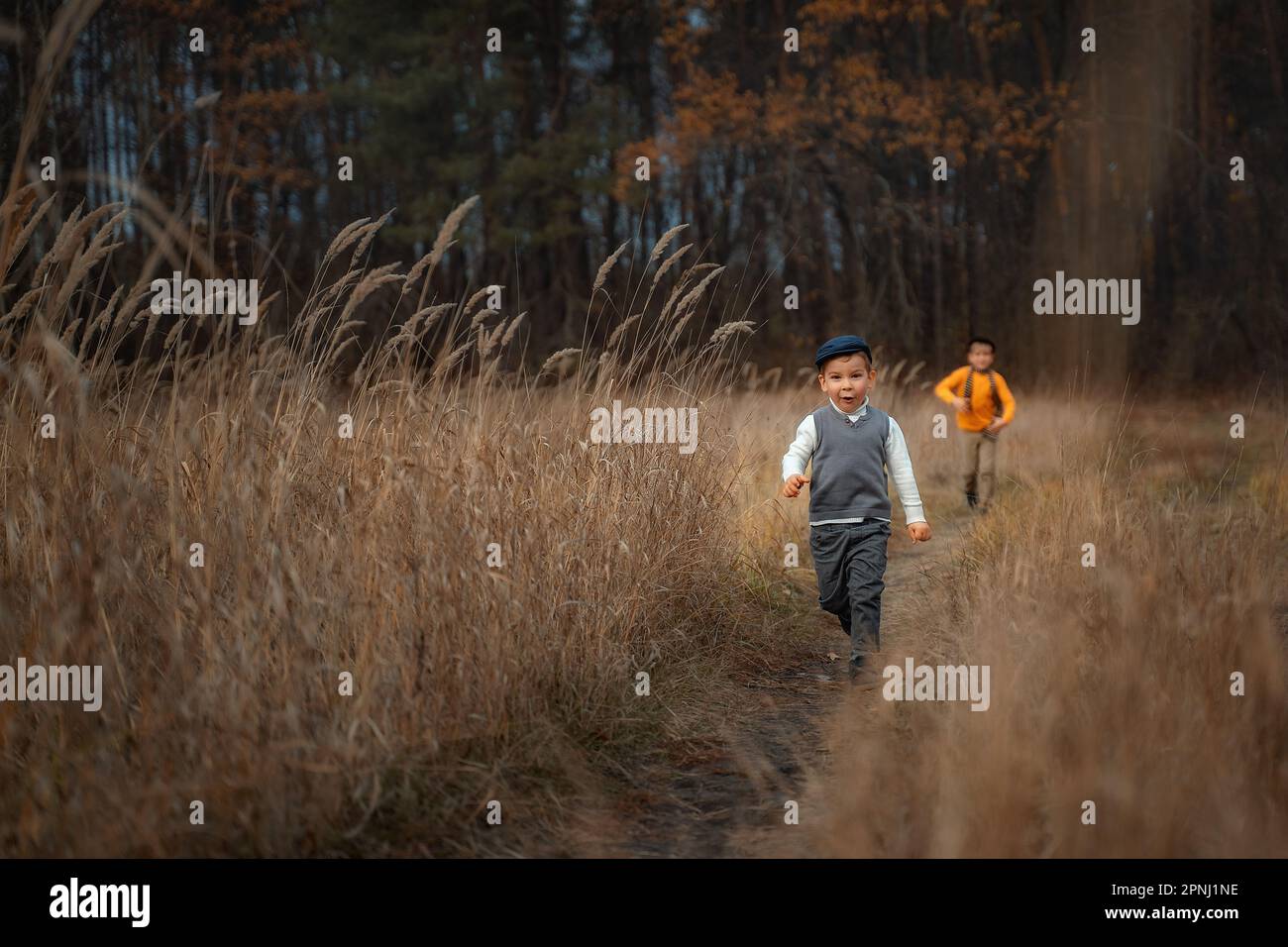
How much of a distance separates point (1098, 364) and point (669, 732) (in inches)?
A: 707

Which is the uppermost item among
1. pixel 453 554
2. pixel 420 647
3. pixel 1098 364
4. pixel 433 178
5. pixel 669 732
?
pixel 433 178

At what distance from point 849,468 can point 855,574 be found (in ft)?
1.41

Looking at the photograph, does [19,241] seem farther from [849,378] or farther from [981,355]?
[981,355]

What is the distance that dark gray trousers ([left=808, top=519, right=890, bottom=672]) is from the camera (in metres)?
4.19

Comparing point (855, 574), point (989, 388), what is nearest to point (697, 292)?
point (855, 574)

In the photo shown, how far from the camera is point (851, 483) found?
4320 millimetres

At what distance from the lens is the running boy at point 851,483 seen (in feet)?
13.9

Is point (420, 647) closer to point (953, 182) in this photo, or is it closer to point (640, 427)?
point (640, 427)

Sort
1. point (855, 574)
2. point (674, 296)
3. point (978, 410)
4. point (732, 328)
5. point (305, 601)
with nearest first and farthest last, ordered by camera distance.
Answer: point (305, 601) → point (855, 574) → point (732, 328) → point (674, 296) → point (978, 410)

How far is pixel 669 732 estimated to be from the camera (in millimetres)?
3527

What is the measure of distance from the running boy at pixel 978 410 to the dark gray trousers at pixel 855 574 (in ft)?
14.2

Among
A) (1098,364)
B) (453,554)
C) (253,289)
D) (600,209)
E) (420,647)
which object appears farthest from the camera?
(600,209)

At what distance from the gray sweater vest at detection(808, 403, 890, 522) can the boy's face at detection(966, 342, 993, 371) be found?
177 inches
